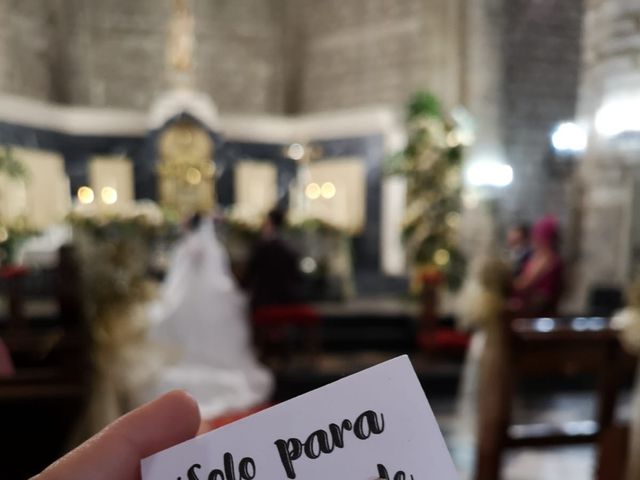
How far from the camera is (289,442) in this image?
0.48 meters

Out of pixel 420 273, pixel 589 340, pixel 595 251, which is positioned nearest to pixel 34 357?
pixel 589 340

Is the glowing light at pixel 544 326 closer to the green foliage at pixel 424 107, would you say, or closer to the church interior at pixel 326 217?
the church interior at pixel 326 217

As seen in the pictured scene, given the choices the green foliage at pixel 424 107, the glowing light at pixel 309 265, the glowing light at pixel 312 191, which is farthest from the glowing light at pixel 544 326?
the glowing light at pixel 312 191

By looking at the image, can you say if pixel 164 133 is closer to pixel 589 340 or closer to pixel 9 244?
pixel 9 244

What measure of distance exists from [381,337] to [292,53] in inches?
304

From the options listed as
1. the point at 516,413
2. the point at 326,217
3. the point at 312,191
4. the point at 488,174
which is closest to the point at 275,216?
the point at 516,413

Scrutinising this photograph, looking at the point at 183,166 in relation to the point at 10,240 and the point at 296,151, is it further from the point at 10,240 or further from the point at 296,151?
the point at 10,240

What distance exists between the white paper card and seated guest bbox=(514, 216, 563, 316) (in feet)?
13.4

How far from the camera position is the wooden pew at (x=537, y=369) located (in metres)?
2.62

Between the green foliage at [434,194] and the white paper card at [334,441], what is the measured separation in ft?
16.5

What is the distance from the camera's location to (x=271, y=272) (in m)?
4.13

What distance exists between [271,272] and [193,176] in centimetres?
586

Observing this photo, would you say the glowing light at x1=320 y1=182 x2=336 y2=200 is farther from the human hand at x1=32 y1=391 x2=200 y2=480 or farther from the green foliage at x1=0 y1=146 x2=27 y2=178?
the human hand at x1=32 y1=391 x2=200 y2=480

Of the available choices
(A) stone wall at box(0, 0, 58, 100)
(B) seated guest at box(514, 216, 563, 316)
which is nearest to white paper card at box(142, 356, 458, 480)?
(B) seated guest at box(514, 216, 563, 316)
